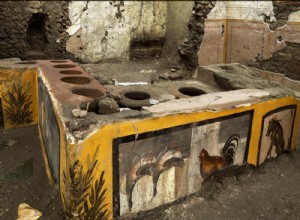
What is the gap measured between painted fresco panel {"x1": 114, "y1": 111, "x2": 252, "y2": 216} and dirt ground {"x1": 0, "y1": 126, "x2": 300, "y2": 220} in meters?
0.15

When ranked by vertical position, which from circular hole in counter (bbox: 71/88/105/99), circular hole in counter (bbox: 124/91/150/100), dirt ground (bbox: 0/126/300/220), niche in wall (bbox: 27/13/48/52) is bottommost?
dirt ground (bbox: 0/126/300/220)

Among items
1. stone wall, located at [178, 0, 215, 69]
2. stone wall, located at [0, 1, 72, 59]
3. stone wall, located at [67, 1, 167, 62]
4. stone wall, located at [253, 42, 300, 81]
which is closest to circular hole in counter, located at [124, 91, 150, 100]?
stone wall, located at [253, 42, 300, 81]

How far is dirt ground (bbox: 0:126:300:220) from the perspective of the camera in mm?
2578

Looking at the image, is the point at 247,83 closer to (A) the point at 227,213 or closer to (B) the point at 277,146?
(B) the point at 277,146

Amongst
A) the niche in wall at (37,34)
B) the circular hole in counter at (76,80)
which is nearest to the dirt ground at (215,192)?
the circular hole in counter at (76,80)

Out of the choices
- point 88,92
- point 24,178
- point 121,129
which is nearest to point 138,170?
point 121,129

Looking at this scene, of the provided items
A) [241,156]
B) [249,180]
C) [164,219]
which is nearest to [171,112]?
[164,219]

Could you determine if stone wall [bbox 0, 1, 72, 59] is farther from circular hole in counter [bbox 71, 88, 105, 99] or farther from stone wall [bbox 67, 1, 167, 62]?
circular hole in counter [bbox 71, 88, 105, 99]

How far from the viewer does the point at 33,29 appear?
6203 mm

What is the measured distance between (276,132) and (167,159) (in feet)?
4.86

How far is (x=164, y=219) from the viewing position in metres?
2.49

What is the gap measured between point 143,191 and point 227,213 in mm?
803

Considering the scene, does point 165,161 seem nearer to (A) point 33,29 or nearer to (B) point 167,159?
(B) point 167,159

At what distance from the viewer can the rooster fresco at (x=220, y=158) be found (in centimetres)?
273
